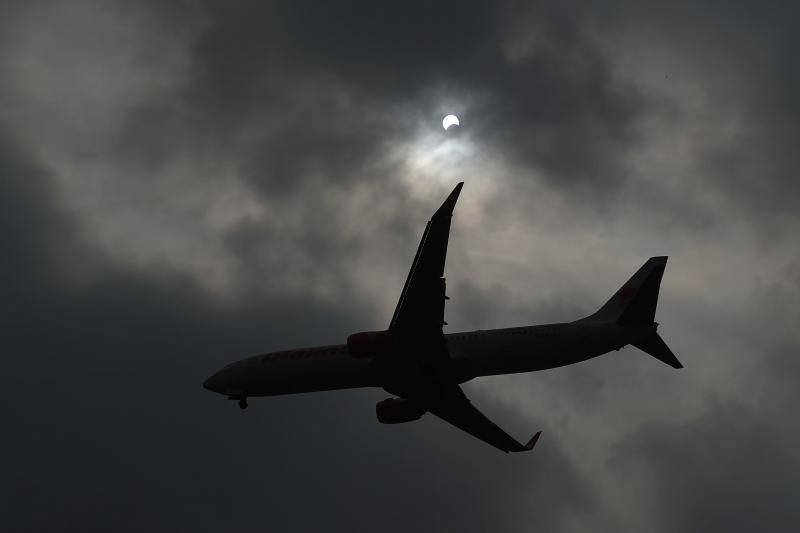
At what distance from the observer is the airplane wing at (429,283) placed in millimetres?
30234

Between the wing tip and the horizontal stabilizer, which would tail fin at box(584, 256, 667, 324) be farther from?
the wing tip

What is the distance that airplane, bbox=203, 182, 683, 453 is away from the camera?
32562 millimetres

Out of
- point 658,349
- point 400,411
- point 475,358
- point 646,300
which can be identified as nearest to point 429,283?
point 475,358

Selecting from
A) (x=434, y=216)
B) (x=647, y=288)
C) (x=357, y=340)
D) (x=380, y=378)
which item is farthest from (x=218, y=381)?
(x=647, y=288)

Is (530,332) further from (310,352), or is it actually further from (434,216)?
(310,352)

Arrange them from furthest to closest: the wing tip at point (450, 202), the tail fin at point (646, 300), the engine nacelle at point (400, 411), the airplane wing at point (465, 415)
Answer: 1. the engine nacelle at point (400, 411)
2. the airplane wing at point (465, 415)
3. the tail fin at point (646, 300)
4. the wing tip at point (450, 202)

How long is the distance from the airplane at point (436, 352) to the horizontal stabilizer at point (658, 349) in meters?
0.05

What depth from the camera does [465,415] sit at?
4259cm

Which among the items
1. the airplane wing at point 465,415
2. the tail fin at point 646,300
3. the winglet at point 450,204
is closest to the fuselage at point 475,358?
the tail fin at point 646,300

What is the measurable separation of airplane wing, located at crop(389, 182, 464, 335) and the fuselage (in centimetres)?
332

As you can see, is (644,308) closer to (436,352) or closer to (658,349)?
(658,349)

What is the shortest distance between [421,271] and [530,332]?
7.64 m

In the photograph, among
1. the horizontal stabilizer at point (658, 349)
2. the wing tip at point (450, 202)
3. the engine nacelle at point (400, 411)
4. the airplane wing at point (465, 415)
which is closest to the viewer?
the wing tip at point (450, 202)

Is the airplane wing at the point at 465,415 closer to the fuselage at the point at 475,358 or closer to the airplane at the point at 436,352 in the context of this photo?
the airplane at the point at 436,352
